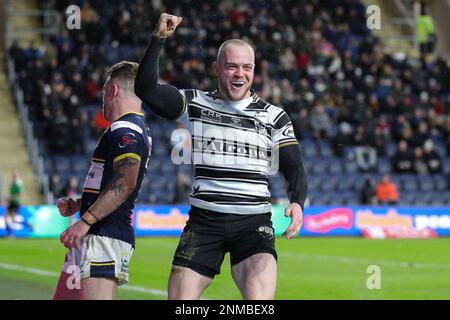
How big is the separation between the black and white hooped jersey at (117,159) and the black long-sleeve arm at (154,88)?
0.76 feet

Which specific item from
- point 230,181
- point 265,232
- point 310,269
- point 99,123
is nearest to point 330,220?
point 99,123

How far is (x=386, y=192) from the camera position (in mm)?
29766

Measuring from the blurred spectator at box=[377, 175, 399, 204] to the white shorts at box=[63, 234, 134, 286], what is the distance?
77.2ft

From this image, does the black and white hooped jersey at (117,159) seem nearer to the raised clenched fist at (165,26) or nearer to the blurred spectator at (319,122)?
the raised clenched fist at (165,26)

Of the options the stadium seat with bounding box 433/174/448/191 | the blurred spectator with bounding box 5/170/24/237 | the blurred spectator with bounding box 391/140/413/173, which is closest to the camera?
the blurred spectator with bounding box 5/170/24/237

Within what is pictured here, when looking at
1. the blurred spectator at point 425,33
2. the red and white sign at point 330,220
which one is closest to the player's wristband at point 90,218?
the red and white sign at point 330,220

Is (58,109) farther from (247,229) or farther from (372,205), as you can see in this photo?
(247,229)

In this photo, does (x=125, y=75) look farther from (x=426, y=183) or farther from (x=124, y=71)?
(x=426, y=183)

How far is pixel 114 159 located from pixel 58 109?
21.6 metres

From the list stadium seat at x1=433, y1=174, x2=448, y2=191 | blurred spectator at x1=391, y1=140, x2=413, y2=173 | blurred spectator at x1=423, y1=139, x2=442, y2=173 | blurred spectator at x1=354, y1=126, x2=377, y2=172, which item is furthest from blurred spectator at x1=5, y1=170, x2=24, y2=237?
stadium seat at x1=433, y1=174, x2=448, y2=191

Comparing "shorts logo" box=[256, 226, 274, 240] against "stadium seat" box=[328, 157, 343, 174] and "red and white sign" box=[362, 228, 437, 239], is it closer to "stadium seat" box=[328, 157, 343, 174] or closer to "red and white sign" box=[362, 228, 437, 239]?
"red and white sign" box=[362, 228, 437, 239]

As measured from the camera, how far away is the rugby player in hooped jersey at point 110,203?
662cm

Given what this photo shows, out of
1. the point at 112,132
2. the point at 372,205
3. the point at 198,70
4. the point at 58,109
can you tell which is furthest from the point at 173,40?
the point at 112,132

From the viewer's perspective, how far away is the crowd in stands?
2891 centimetres
